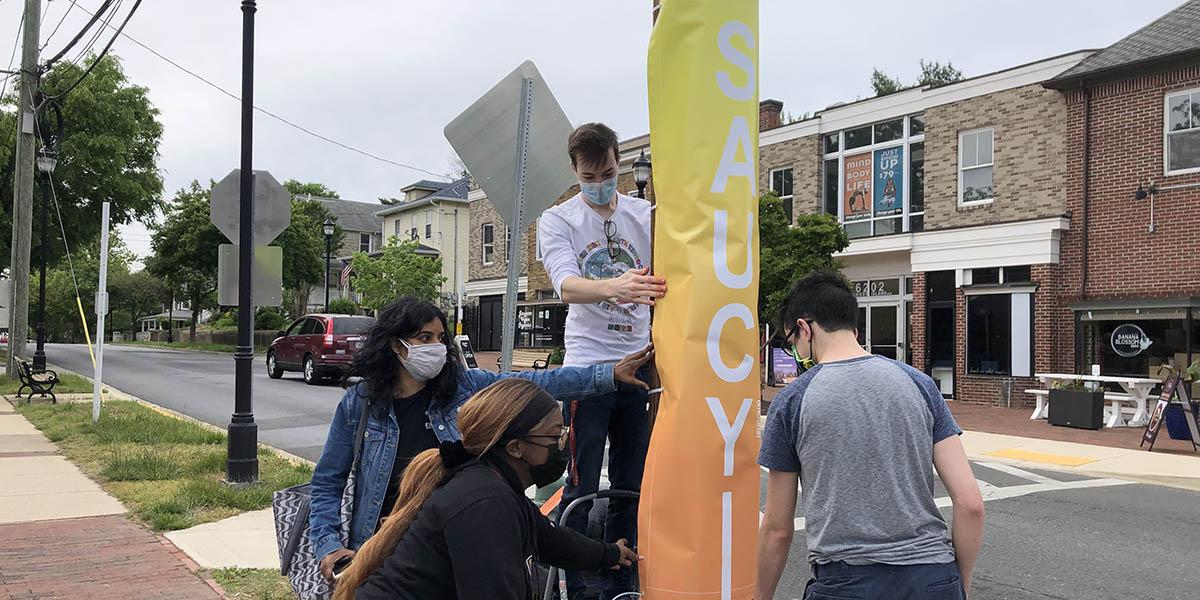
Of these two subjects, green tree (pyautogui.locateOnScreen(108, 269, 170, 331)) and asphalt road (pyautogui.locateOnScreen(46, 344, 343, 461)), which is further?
green tree (pyautogui.locateOnScreen(108, 269, 170, 331))

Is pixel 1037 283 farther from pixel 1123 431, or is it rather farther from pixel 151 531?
pixel 151 531

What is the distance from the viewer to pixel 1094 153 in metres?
19.2

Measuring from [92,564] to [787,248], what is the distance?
15.0 metres

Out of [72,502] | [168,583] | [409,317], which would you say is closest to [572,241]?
[409,317]

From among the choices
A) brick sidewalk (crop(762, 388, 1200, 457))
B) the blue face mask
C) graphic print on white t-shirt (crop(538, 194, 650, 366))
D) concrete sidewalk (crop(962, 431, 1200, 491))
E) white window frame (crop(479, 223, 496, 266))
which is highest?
white window frame (crop(479, 223, 496, 266))

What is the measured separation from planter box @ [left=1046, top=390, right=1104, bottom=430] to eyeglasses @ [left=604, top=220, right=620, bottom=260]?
14845 mm

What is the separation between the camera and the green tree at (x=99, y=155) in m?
33.2

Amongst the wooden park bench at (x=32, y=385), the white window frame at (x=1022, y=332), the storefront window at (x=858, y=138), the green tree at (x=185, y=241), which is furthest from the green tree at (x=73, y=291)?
the white window frame at (x=1022, y=332)

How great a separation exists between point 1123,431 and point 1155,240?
15.1 feet

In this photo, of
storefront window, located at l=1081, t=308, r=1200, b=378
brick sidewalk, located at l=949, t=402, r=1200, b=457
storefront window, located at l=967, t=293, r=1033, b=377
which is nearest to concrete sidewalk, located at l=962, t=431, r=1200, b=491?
brick sidewalk, located at l=949, t=402, r=1200, b=457

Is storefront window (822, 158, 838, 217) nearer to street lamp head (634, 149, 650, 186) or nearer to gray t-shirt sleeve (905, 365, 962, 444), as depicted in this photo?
street lamp head (634, 149, 650, 186)

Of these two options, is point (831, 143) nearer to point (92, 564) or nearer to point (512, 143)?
point (512, 143)

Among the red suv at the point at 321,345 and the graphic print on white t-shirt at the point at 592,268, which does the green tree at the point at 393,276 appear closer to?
the red suv at the point at 321,345

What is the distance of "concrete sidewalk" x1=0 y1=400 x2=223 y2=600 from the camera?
212 inches
